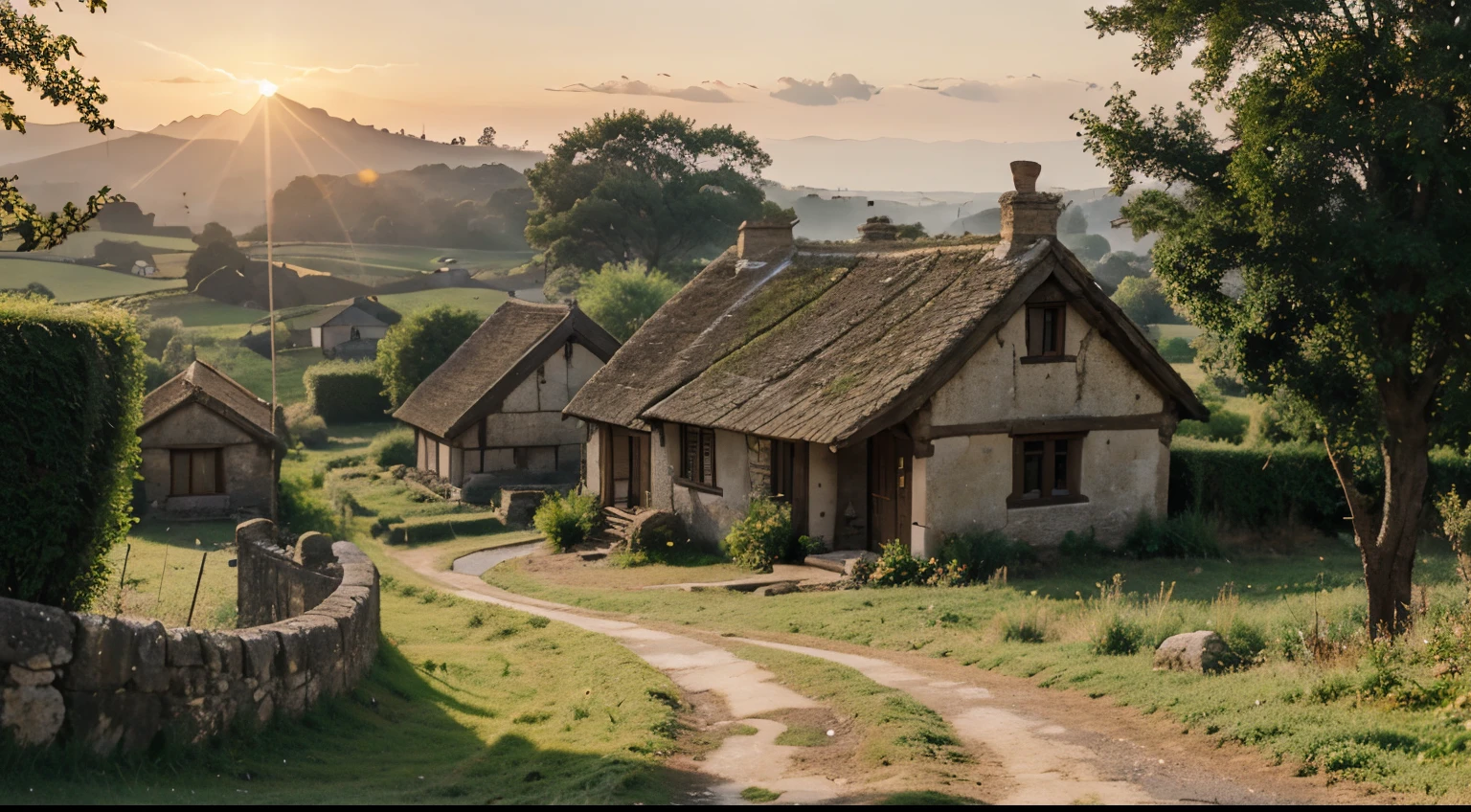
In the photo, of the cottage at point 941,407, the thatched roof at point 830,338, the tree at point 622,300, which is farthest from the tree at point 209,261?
the cottage at point 941,407

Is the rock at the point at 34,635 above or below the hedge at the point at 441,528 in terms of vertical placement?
above

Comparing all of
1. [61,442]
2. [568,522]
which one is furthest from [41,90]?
[568,522]

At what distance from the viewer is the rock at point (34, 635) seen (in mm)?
7301

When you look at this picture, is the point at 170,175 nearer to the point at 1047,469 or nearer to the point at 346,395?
the point at 346,395

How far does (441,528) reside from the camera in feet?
114

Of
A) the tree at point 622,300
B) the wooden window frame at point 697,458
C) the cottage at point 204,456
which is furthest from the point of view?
the tree at point 622,300

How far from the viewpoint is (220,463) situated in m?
32.6

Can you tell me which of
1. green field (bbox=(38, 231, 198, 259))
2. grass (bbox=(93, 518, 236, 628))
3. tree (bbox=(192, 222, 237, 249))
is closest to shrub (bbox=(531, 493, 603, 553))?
grass (bbox=(93, 518, 236, 628))

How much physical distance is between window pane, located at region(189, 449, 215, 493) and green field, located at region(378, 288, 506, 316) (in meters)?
48.3

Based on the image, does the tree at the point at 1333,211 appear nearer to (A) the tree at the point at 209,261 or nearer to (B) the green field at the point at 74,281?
(B) the green field at the point at 74,281

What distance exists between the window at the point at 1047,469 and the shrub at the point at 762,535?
A: 4.32 metres

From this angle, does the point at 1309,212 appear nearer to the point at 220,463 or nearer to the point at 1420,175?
the point at 1420,175

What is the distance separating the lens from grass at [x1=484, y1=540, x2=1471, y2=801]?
944 centimetres

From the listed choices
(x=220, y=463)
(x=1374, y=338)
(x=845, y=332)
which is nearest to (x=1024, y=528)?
(x=845, y=332)
